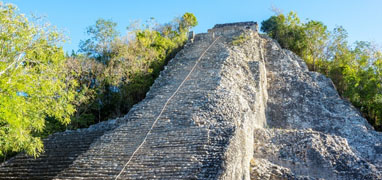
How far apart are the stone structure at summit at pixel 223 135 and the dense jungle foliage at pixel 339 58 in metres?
1.11

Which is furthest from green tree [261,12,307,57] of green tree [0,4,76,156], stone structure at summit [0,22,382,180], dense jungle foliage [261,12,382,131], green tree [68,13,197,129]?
green tree [0,4,76,156]

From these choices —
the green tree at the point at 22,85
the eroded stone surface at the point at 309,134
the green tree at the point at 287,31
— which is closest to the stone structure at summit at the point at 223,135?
the eroded stone surface at the point at 309,134

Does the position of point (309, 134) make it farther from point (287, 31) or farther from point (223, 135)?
point (287, 31)

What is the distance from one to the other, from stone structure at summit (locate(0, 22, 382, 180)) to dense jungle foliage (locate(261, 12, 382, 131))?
1.11 m

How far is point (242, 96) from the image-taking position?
560 inches

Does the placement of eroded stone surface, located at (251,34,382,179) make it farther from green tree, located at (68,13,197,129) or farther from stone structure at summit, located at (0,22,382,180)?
green tree, located at (68,13,197,129)

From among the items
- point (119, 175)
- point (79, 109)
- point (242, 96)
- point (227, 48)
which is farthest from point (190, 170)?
point (227, 48)

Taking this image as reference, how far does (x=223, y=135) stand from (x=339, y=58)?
11.8 metres

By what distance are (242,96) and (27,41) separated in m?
7.37

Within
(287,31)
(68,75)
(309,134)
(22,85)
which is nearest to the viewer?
(22,85)

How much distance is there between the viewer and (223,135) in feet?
34.1

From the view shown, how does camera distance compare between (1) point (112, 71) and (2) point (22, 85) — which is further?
(1) point (112, 71)

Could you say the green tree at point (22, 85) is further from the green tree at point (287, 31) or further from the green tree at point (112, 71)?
the green tree at point (287, 31)

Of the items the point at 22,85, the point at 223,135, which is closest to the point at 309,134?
the point at 223,135
